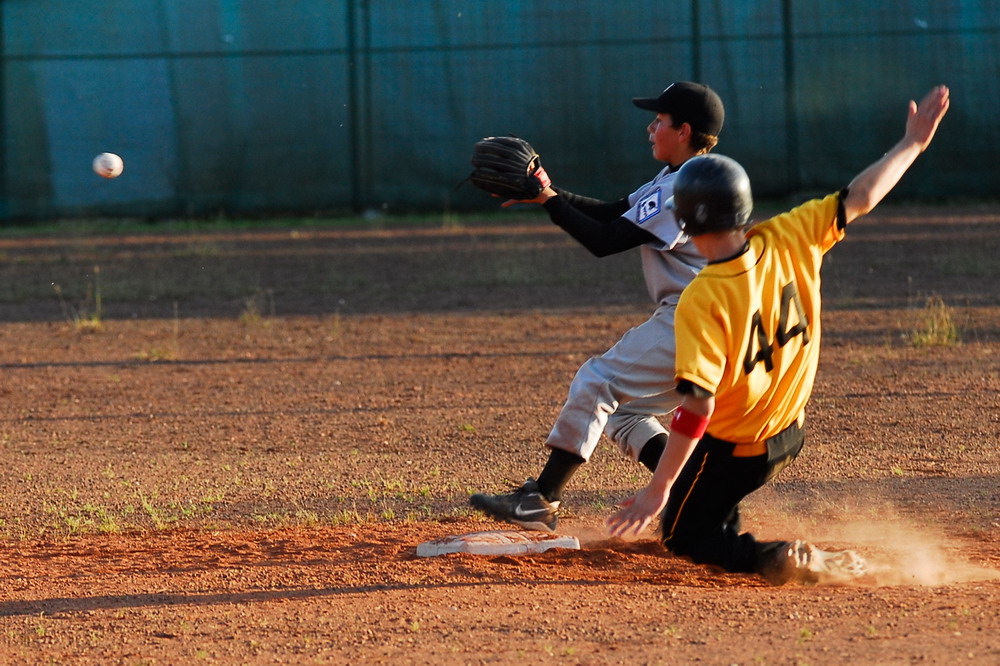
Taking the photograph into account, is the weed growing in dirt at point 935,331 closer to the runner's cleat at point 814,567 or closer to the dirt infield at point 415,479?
the dirt infield at point 415,479

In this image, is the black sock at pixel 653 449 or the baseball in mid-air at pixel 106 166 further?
the baseball in mid-air at pixel 106 166

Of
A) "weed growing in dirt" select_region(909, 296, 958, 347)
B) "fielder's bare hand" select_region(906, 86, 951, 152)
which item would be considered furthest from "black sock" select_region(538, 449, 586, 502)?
"weed growing in dirt" select_region(909, 296, 958, 347)

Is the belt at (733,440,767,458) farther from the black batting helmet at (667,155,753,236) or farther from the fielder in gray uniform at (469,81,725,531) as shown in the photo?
the black batting helmet at (667,155,753,236)

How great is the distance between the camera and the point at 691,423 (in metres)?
3.63

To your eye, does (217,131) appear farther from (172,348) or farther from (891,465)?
(891,465)

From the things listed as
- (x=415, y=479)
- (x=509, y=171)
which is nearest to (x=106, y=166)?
(x=415, y=479)

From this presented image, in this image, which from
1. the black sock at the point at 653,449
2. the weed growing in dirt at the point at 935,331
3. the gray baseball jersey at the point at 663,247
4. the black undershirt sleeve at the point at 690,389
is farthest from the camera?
the weed growing in dirt at the point at 935,331

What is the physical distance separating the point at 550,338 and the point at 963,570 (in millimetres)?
5583

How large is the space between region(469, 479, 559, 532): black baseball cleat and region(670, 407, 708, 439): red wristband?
3.31 feet

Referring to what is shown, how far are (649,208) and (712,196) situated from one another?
77cm

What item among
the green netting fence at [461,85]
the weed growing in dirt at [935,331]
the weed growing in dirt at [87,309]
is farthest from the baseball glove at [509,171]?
the green netting fence at [461,85]

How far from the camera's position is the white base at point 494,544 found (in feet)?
15.3

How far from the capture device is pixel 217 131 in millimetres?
18031

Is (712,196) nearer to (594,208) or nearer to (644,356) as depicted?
(644,356)
